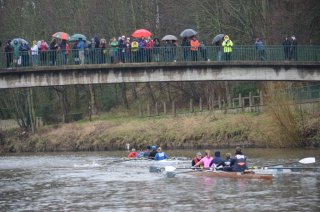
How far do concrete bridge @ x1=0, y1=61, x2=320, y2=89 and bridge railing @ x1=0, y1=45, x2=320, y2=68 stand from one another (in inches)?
25.5

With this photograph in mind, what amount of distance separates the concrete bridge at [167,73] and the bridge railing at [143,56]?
647 millimetres

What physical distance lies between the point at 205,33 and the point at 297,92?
15.5 metres

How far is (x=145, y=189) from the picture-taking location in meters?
37.8

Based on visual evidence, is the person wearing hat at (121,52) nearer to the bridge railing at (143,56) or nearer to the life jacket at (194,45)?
the bridge railing at (143,56)

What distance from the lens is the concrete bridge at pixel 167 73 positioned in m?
50.7

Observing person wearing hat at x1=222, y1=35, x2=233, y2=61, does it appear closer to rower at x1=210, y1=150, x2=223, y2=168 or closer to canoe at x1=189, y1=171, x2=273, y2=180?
rower at x1=210, y1=150, x2=223, y2=168

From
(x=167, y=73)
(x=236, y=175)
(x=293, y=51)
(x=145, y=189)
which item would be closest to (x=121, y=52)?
(x=167, y=73)

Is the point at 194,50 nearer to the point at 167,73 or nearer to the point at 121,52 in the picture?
the point at 167,73

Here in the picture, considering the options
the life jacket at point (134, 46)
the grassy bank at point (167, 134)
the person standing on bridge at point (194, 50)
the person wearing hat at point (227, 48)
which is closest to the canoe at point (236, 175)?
A: the person standing on bridge at point (194, 50)

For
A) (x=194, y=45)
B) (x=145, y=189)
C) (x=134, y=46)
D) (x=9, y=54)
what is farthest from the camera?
(x=134, y=46)

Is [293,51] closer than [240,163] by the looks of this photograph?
No

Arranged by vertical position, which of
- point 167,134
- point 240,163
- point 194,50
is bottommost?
point 240,163

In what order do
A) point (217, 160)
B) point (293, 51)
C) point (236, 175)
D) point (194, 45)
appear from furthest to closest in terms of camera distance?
point (194, 45)
point (293, 51)
point (217, 160)
point (236, 175)

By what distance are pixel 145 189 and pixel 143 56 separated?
15.9m
